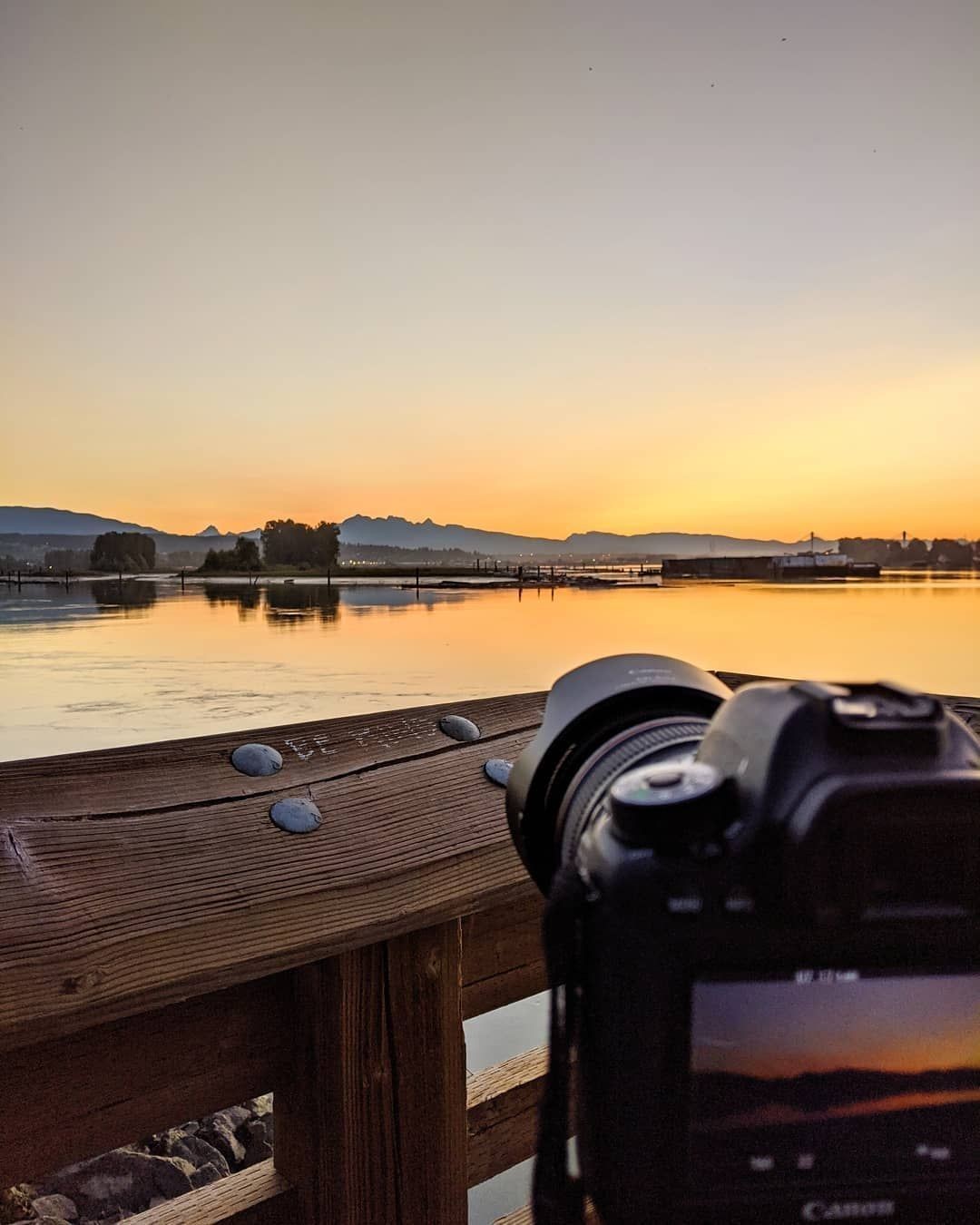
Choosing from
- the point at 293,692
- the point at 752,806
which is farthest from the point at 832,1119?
the point at 293,692

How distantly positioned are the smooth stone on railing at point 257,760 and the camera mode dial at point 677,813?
1.75 ft

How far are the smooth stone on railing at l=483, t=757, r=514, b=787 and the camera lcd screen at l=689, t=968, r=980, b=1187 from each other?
0.54 metres

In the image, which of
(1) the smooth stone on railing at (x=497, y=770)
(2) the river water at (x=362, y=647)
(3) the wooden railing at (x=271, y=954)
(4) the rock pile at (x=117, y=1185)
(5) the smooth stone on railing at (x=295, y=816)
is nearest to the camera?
(3) the wooden railing at (x=271, y=954)

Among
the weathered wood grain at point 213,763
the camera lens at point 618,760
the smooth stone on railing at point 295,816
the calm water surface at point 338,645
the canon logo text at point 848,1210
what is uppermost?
the camera lens at point 618,760

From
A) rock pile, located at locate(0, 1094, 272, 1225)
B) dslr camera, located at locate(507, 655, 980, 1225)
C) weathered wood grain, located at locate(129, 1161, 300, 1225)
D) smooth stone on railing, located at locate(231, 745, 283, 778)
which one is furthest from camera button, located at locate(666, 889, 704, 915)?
rock pile, located at locate(0, 1094, 272, 1225)

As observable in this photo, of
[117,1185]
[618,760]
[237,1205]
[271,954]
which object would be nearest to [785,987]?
[618,760]

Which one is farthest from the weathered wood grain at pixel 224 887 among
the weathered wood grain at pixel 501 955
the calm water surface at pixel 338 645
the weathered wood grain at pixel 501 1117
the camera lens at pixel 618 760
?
the calm water surface at pixel 338 645

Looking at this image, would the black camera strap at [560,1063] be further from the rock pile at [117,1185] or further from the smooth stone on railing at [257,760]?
the rock pile at [117,1185]

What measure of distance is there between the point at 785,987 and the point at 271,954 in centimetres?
49

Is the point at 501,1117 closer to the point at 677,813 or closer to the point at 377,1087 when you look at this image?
the point at 377,1087

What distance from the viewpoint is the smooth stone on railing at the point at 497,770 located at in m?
1.00

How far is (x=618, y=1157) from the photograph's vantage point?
0.47 meters

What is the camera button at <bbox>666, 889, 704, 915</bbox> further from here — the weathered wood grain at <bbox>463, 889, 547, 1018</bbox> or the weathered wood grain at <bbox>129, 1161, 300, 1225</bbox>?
the weathered wood grain at <bbox>129, 1161, 300, 1225</bbox>

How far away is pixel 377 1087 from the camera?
3.00 ft
